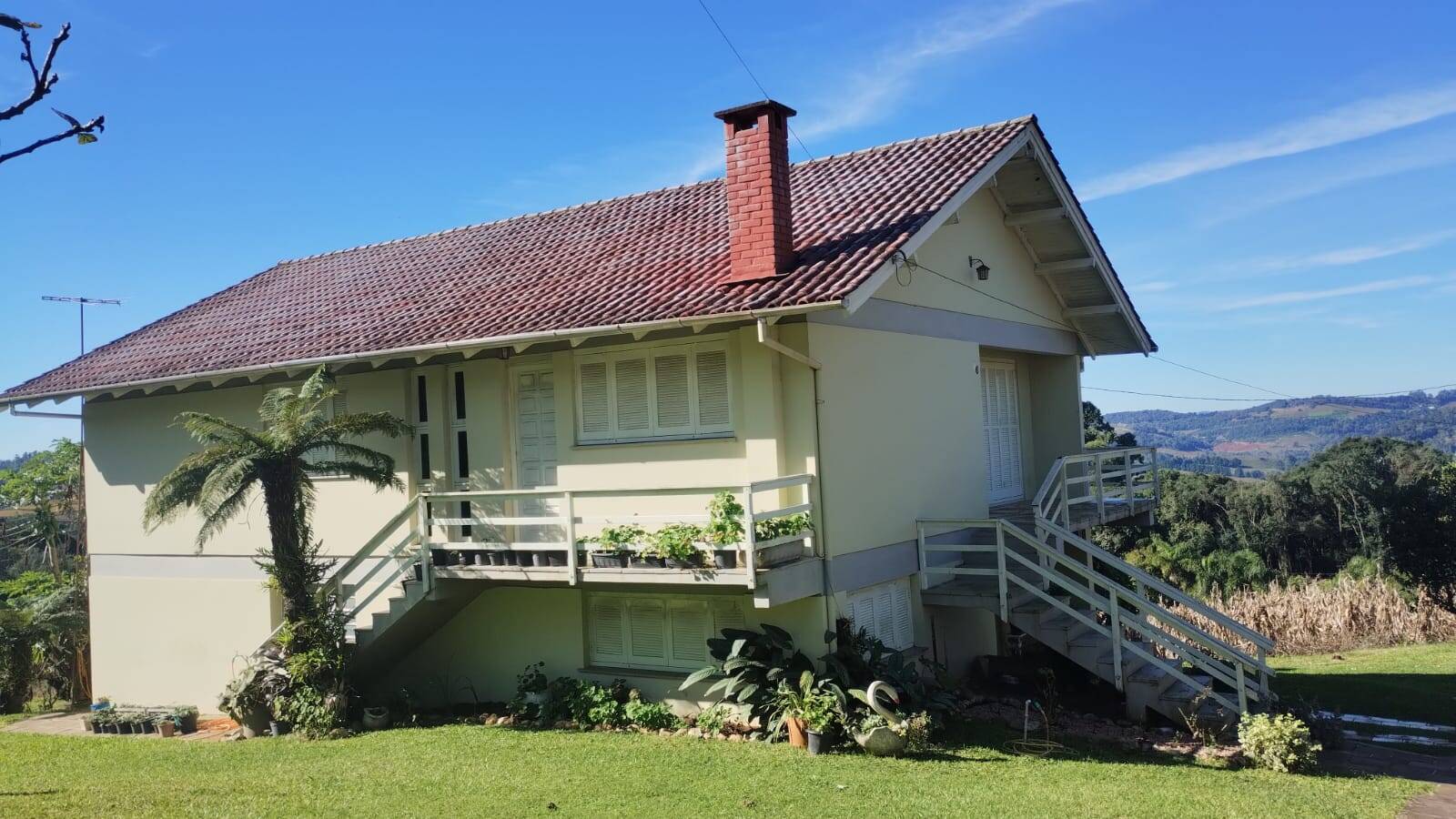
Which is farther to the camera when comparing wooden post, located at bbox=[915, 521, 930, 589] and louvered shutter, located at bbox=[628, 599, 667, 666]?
wooden post, located at bbox=[915, 521, 930, 589]

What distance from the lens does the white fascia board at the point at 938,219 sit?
11459 millimetres

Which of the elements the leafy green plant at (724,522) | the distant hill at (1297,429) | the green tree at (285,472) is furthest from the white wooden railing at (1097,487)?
the distant hill at (1297,429)

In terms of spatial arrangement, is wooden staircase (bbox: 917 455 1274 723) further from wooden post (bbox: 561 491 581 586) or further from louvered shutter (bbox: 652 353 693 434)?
wooden post (bbox: 561 491 581 586)

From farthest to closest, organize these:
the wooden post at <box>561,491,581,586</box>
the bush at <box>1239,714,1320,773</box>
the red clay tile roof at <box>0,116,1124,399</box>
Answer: the red clay tile roof at <box>0,116,1124,399</box> → the wooden post at <box>561,491,581,586</box> → the bush at <box>1239,714,1320,773</box>

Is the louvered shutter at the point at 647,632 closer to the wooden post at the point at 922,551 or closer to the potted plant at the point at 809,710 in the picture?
the potted plant at the point at 809,710

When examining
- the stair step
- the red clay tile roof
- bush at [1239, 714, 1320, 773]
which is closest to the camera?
bush at [1239, 714, 1320, 773]

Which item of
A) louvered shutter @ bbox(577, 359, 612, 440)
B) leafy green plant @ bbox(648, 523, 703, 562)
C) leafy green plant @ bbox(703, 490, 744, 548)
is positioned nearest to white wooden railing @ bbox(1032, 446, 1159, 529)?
leafy green plant @ bbox(703, 490, 744, 548)

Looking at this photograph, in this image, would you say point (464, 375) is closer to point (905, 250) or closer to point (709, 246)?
point (709, 246)

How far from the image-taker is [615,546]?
39.9 feet

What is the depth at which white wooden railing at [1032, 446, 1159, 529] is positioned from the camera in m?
16.4

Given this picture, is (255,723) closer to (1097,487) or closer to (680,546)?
(680,546)

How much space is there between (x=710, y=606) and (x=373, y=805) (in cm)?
448

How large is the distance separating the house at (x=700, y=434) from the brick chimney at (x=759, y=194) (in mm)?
41

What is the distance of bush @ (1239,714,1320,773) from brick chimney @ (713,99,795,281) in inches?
265
